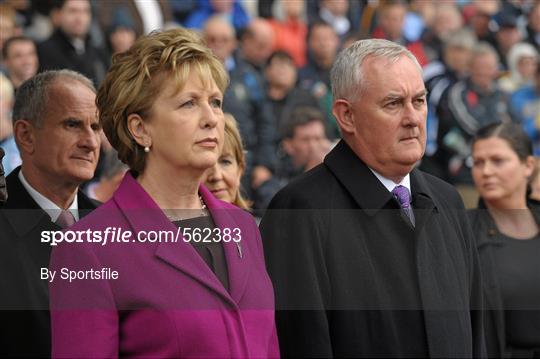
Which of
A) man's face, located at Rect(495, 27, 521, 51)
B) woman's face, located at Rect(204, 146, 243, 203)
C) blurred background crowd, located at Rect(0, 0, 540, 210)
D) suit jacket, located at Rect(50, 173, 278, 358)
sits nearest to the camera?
suit jacket, located at Rect(50, 173, 278, 358)

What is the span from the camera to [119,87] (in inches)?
125

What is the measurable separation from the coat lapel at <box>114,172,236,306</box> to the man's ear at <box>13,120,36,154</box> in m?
0.90

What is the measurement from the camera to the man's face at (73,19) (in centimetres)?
753

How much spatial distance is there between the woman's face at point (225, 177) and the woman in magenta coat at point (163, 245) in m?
1.09

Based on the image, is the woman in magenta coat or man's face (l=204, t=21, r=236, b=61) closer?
the woman in magenta coat

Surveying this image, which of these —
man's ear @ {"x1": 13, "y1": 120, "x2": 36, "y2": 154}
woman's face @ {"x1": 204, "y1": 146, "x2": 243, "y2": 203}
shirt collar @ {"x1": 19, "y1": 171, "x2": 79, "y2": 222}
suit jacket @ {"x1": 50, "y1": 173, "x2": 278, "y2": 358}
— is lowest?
suit jacket @ {"x1": 50, "y1": 173, "x2": 278, "y2": 358}

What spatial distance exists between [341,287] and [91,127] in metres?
1.18

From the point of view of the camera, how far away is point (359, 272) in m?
3.46

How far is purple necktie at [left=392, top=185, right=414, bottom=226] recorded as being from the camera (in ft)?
11.9

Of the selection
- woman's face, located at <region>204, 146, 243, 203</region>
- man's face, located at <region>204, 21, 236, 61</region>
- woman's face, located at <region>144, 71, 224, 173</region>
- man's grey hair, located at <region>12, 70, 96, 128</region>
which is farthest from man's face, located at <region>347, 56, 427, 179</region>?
man's face, located at <region>204, 21, 236, 61</region>

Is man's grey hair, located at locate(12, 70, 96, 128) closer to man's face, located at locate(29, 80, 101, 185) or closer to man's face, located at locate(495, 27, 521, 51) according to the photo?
man's face, located at locate(29, 80, 101, 185)

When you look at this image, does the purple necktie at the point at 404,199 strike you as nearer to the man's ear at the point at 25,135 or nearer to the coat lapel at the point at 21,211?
the coat lapel at the point at 21,211

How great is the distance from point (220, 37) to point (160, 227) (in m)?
5.72

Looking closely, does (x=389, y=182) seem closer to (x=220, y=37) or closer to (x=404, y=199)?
(x=404, y=199)
